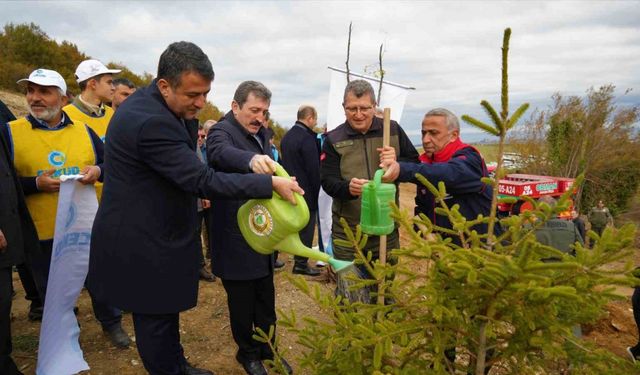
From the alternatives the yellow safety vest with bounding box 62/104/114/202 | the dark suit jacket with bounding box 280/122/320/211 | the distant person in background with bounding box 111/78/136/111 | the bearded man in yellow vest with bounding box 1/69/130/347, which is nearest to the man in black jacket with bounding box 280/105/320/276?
the dark suit jacket with bounding box 280/122/320/211

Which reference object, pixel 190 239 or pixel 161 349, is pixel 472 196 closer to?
pixel 190 239

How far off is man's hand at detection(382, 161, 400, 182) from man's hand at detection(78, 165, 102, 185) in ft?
6.64

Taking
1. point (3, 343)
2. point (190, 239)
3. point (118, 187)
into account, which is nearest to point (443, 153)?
point (190, 239)

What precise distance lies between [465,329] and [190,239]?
4.61 ft

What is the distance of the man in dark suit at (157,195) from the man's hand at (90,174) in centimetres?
90

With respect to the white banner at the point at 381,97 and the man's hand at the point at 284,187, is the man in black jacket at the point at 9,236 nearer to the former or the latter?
the man's hand at the point at 284,187

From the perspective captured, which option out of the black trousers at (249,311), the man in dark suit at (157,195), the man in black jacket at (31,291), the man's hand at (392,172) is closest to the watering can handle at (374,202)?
the man's hand at (392,172)

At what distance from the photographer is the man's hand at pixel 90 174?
8.98 ft

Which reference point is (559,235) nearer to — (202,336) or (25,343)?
(202,336)

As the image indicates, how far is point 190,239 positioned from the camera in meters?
2.09

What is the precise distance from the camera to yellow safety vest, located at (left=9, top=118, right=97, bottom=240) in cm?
283

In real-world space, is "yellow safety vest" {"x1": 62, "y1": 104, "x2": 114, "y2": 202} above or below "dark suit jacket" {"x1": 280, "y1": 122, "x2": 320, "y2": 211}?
above

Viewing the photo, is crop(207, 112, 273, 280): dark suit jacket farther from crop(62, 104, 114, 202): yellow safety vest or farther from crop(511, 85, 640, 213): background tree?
crop(511, 85, 640, 213): background tree

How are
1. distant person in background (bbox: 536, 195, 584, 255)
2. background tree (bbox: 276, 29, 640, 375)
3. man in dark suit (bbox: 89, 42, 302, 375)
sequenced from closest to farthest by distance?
background tree (bbox: 276, 29, 640, 375), man in dark suit (bbox: 89, 42, 302, 375), distant person in background (bbox: 536, 195, 584, 255)
